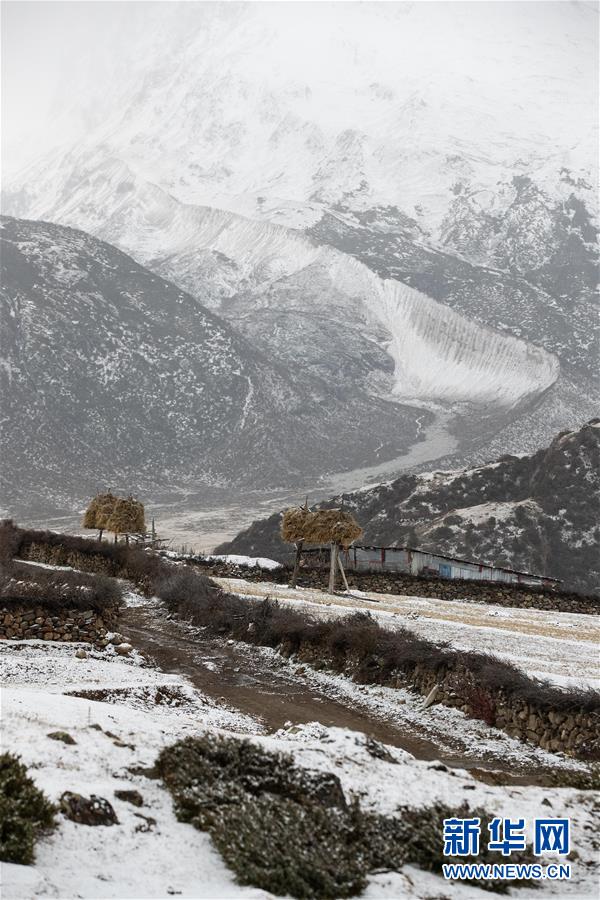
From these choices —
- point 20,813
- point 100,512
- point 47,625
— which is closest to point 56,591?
point 47,625

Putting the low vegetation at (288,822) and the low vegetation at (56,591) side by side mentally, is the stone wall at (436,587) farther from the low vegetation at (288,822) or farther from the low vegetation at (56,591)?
the low vegetation at (288,822)

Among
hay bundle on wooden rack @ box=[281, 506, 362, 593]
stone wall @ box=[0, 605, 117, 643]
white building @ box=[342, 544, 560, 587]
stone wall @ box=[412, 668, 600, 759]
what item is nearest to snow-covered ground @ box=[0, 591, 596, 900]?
stone wall @ box=[412, 668, 600, 759]

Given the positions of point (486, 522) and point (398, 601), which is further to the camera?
point (486, 522)

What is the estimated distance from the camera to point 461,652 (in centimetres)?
2009

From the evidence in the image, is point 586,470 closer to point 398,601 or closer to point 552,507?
point 552,507

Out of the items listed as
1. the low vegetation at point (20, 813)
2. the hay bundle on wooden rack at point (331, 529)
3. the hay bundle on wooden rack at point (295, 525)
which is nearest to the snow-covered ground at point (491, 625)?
the hay bundle on wooden rack at point (331, 529)

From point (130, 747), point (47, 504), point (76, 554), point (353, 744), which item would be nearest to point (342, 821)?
point (353, 744)

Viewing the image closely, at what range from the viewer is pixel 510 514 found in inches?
2965

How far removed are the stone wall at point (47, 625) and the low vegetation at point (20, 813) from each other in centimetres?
1349

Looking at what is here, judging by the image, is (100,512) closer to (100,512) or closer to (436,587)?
(100,512)

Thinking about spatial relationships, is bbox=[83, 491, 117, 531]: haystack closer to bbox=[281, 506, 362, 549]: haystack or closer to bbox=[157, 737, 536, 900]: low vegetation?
bbox=[281, 506, 362, 549]: haystack

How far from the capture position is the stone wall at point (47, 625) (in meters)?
21.9

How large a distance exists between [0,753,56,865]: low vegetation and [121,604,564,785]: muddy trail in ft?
20.9

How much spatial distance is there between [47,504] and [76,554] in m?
99.2
